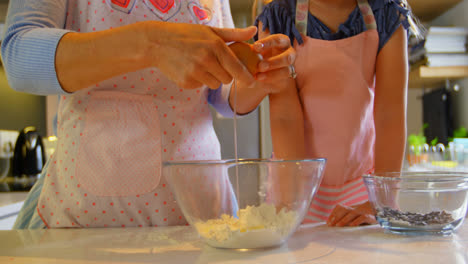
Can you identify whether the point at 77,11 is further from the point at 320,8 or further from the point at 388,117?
the point at 388,117

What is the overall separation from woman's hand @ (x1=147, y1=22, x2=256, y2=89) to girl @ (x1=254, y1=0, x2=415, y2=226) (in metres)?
0.47

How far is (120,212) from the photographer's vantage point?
70 centimetres

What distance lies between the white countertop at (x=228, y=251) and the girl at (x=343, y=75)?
0.38m

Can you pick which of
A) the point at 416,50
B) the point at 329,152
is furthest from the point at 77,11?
the point at 416,50

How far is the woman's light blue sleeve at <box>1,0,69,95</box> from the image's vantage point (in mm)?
586

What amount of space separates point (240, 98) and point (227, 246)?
38cm

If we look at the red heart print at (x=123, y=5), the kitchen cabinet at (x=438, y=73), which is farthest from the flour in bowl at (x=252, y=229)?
the kitchen cabinet at (x=438, y=73)

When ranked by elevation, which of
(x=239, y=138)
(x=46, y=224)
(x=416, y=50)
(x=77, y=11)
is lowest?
(x=46, y=224)

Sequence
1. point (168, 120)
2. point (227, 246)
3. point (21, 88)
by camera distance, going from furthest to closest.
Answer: point (168, 120), point (21, 88), point (227, 246)

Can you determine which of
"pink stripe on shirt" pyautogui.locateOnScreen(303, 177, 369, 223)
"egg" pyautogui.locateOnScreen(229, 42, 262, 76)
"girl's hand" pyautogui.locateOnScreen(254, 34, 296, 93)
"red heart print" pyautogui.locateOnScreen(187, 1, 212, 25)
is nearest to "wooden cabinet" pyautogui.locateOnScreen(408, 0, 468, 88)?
"pink stripe on shirt" pyautogui.locateOnScreen(303, 177, 369, 223)

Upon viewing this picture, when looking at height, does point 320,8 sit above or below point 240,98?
above

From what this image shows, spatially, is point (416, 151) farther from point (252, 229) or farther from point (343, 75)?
point (252, 229)

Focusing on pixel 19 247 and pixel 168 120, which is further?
pixel 168 120

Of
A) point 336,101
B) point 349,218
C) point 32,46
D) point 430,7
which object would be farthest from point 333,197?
point 430,7
